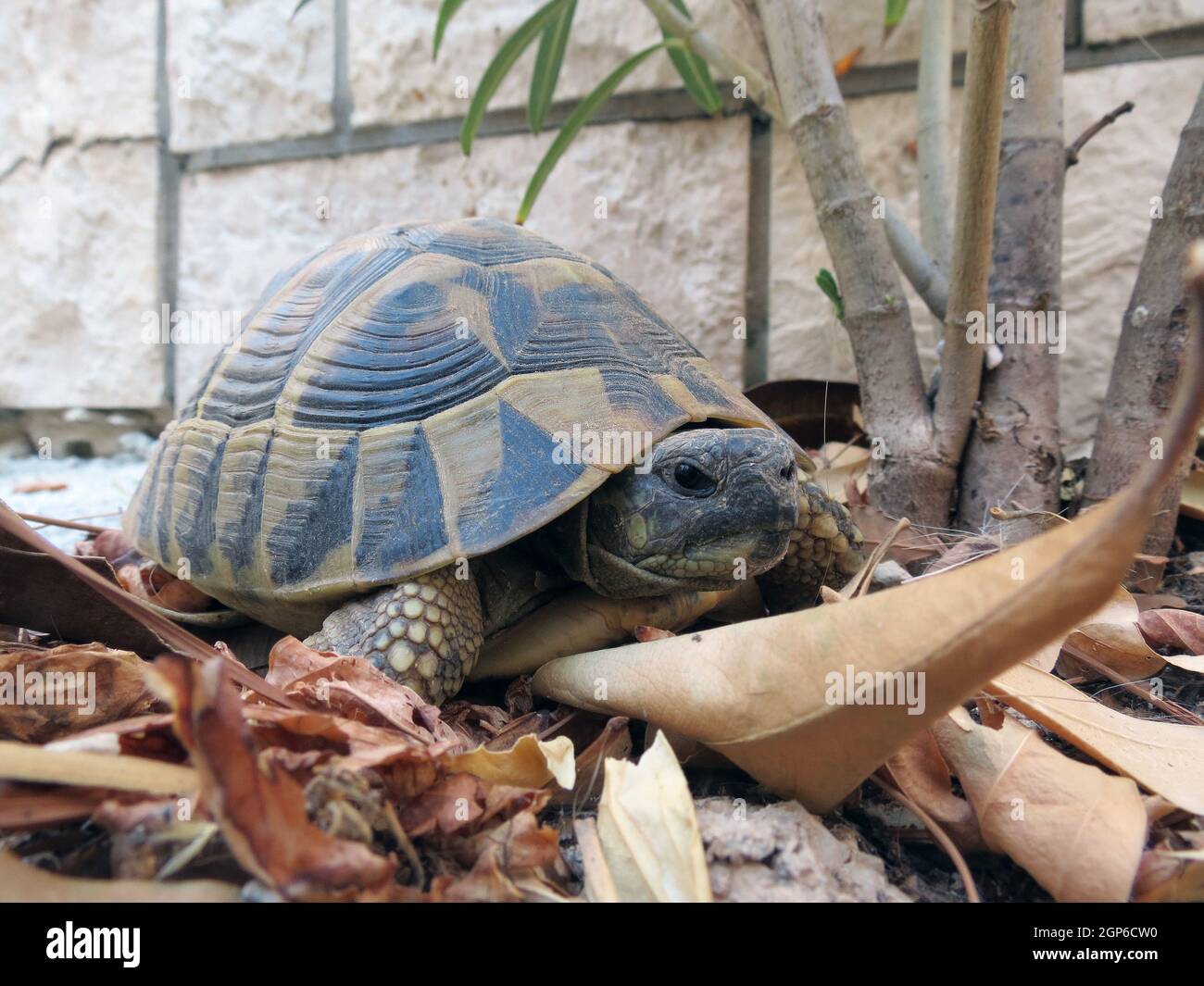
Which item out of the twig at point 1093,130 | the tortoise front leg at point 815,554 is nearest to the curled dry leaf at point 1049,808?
the tortoise front leg at point 815,554

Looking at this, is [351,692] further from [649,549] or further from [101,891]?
[649,549]

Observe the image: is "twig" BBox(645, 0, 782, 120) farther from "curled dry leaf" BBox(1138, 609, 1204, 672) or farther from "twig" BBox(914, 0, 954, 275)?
"curled dry leaf" BBox(1138, 609, 1204, 672)

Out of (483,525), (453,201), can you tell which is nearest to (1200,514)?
(483,525)

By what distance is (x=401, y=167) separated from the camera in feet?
9.68

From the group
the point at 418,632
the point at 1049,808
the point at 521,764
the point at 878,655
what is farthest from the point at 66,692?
the point at 1049,808

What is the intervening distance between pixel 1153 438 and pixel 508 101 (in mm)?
2224

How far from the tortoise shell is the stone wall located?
95 cm

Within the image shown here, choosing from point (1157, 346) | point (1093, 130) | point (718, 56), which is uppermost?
point (718, 56)

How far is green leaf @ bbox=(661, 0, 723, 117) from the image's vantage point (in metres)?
2.43

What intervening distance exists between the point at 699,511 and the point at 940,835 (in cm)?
63

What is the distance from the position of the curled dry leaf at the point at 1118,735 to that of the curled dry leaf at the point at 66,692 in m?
1.12

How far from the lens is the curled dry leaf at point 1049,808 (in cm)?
88

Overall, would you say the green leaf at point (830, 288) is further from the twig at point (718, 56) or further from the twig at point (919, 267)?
the twig at point (718, 56)
